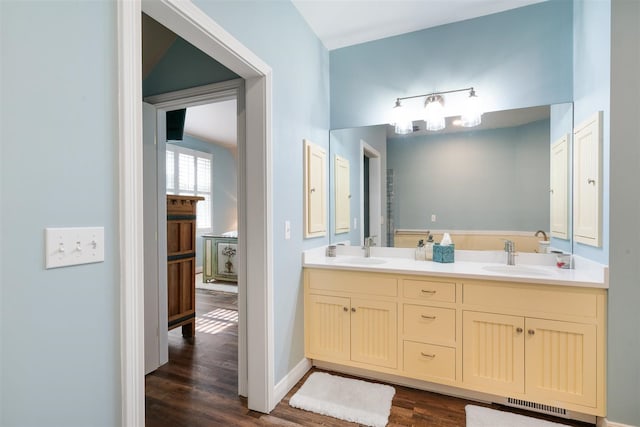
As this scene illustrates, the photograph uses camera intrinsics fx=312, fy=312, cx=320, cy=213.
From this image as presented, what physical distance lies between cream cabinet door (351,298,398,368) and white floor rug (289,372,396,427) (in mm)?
171

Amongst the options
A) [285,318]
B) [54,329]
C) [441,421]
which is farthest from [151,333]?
[441,421]

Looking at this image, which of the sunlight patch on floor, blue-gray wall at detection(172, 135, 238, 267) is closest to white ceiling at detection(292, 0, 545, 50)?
the sunlight patch on floor

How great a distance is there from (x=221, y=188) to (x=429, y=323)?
19.4ft

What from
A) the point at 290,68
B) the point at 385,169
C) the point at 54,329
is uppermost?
the point at 290,68

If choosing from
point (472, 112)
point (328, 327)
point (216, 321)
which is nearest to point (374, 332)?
point (328, 327)

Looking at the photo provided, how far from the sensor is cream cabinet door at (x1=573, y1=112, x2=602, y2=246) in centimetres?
180

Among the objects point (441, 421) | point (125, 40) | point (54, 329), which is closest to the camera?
point (54, 329)

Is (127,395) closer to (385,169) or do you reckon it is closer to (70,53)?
(70,53)

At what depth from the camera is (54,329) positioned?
880mm

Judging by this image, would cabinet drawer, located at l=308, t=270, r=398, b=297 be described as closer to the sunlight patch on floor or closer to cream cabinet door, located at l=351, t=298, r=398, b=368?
cream cabinet door, located at l=351, t=298, r=398, b=368

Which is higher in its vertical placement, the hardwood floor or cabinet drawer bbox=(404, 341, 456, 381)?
cabinet drawer bbox=(404, 341, 456, 381)

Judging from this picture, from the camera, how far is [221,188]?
7.05 m

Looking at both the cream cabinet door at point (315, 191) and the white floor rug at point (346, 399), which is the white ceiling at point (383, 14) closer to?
the cream cabinet door at point (315, 191)

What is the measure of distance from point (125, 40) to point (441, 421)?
2398 mm
